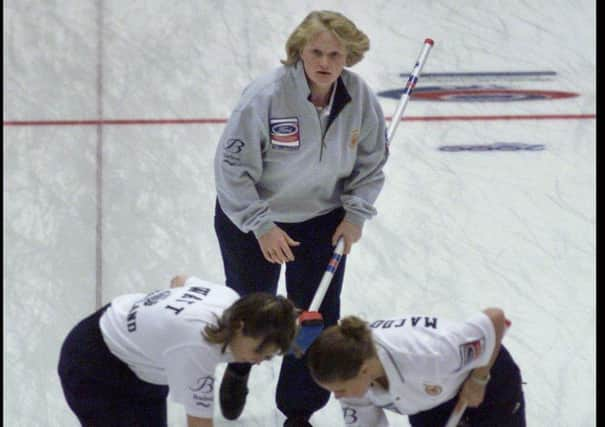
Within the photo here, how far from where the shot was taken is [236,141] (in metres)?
2.66

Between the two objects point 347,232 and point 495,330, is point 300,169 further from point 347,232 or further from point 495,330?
point 495,330

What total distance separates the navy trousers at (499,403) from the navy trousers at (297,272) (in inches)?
21.4

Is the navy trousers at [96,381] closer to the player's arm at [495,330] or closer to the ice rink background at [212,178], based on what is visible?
the ice rink background at [212,178]

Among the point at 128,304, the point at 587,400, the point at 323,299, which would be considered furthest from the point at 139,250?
the point at 587,400

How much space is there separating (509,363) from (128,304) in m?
0.82

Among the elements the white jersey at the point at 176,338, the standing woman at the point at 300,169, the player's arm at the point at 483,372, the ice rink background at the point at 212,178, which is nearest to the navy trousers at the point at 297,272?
the standing woman at the point at 300,169

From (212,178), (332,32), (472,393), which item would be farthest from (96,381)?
(212,178)

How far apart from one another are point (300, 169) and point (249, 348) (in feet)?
2.03

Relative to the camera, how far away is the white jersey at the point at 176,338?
7.49 feet

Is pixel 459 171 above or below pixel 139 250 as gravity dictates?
above

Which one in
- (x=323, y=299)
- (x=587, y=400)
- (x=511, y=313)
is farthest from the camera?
(x=511, y=313)

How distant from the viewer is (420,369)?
2258 millimetres

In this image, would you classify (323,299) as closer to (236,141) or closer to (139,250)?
(236,141)

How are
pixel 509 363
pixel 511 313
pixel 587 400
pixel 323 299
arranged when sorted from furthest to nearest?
pixel 511 313, pixel 587 400, pixel 323 299, pixel 509 363
